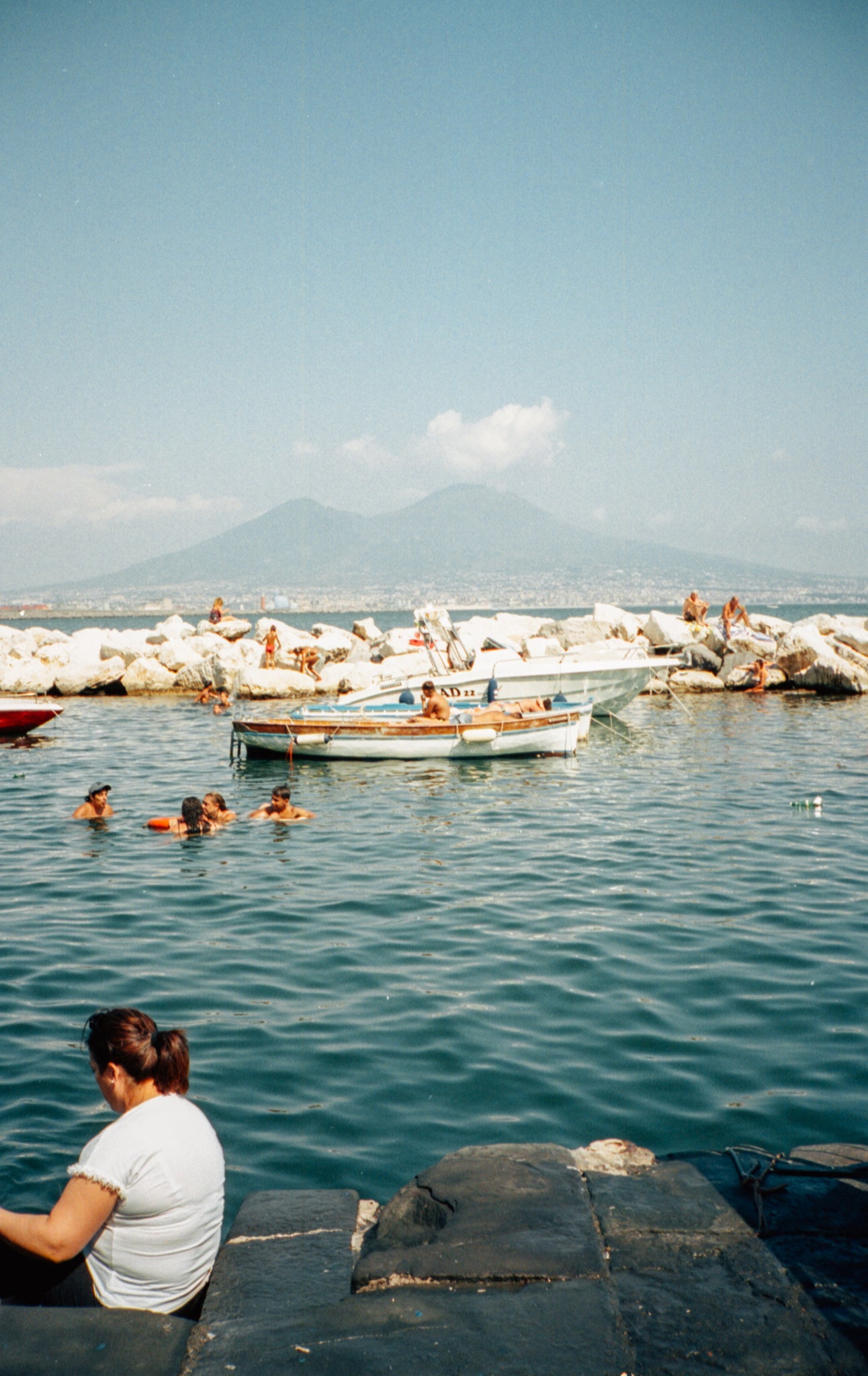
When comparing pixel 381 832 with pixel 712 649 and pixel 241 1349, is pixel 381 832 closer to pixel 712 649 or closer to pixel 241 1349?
pixel 241 1349

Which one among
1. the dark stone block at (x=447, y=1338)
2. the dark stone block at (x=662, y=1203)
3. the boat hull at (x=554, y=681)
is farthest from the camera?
the boat hull at (x=554, y=681)

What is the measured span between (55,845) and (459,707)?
1166 centimetres

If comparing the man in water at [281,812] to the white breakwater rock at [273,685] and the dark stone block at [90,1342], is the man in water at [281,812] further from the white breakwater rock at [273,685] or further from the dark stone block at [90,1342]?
the white breakwater rock at [273,685]

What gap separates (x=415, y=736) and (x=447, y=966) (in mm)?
11257

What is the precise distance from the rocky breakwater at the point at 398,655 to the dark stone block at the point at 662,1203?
23769mm

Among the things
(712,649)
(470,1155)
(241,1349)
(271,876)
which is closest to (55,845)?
(271,876)

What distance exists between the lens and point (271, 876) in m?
12.9

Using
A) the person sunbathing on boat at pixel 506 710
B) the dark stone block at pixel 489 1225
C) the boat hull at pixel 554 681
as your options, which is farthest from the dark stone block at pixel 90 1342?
the boat hull at pixel 554 681

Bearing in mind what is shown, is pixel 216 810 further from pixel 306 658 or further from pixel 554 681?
pixel 306 658

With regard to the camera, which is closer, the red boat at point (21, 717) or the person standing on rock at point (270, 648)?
the red boat at point (21, 717)

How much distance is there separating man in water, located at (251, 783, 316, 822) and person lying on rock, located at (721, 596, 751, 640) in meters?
22.5

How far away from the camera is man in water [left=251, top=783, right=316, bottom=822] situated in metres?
15.8

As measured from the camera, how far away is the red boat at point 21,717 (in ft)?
82.0

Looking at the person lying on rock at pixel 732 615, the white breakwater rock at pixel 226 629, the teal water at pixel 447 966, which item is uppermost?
the person lying on rock at pixel 732 615
